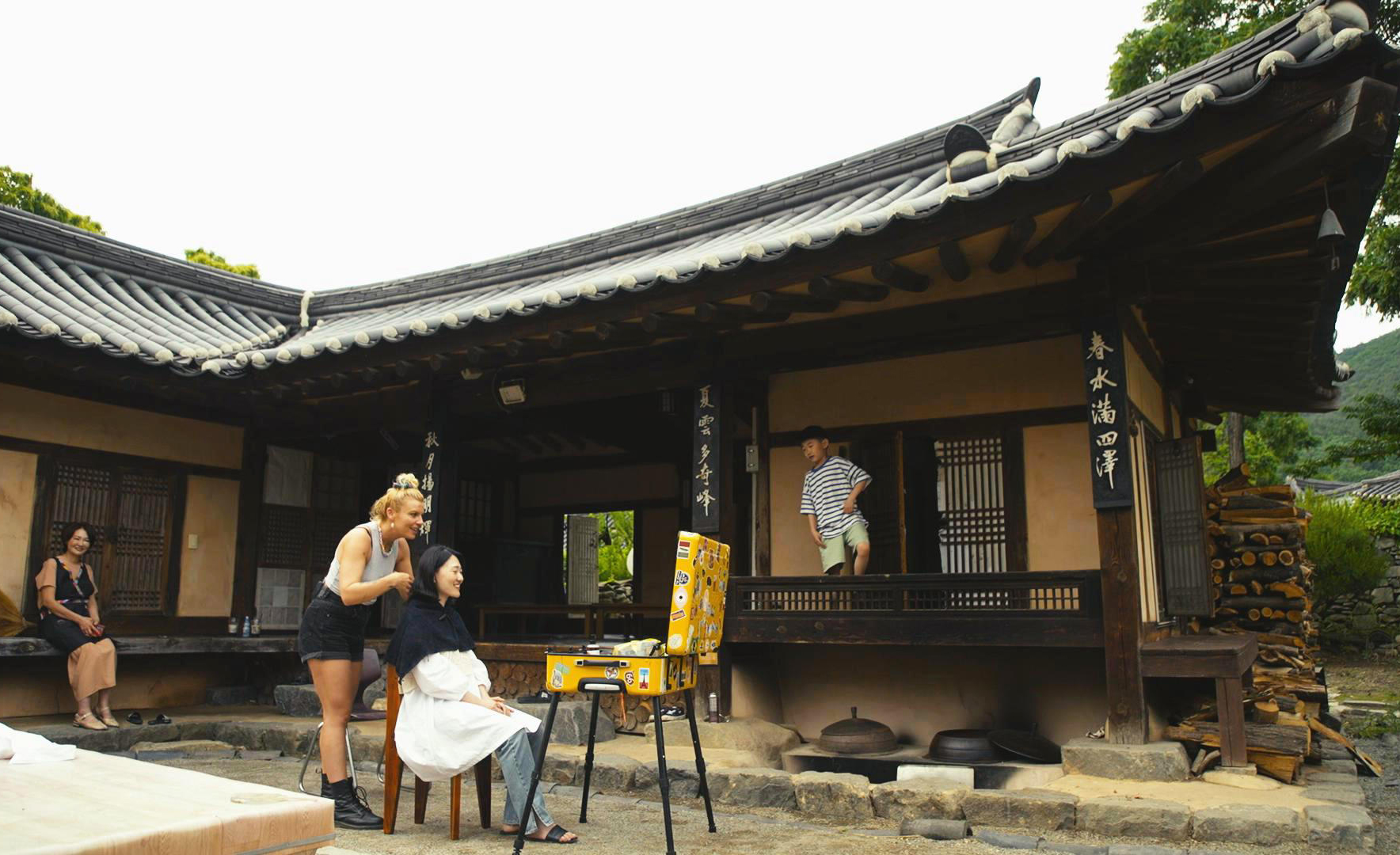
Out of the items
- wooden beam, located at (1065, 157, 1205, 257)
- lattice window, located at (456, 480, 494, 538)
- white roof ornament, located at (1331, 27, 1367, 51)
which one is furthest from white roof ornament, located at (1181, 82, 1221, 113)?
→ lattice window, located at (456, 480, 494, 538)

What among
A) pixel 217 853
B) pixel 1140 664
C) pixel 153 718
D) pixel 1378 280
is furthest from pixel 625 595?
pixel 217 853

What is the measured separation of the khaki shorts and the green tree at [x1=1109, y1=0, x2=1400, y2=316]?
12.3 m

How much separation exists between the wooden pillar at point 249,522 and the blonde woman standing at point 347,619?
20.2ft

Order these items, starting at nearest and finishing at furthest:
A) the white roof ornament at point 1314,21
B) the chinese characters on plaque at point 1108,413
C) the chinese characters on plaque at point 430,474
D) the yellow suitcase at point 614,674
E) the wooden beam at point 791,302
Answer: the white roof ornament at point 1314,21 < the yellow suitcase at point 614,674 < the chinese characters on plaque at point 1108,413 < the wooden beam at point 791,302 < the chinese characters on plaque at point 430,474

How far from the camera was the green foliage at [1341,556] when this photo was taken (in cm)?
1906

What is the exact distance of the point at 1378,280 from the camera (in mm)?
15445

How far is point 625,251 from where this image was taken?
459 inches

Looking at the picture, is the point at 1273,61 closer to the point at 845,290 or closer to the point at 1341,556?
the point at 845,290

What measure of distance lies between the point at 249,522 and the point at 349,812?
666 cm

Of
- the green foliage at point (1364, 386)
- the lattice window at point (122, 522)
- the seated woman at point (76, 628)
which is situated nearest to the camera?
the seated woman at point (76, 628)

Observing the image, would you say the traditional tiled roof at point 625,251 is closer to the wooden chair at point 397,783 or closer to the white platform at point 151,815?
the wooden chair at point 397,783

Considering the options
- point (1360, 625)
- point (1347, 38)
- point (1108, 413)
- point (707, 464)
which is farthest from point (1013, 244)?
point (1360, 625)

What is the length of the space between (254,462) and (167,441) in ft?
3.20

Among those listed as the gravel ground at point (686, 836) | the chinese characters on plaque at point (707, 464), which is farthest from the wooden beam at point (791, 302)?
the gravel ground at point (686, 836)
